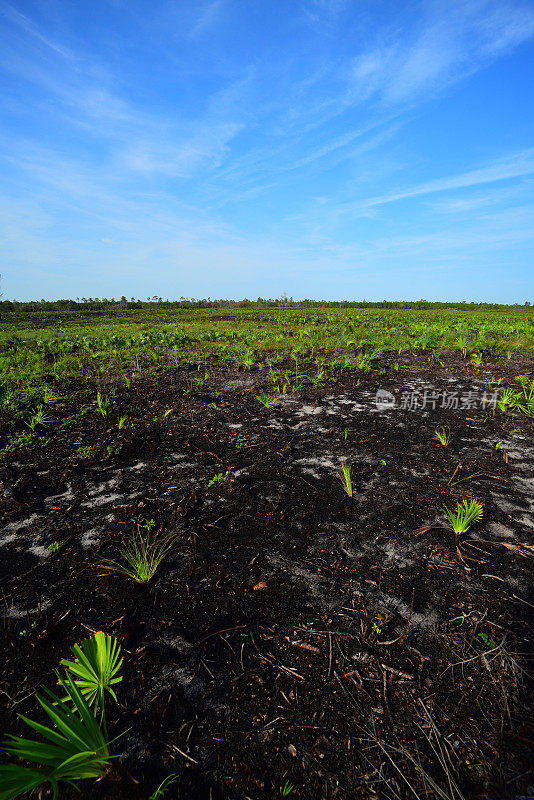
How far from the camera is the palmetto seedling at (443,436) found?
13.0ft

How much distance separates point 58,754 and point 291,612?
116 cm

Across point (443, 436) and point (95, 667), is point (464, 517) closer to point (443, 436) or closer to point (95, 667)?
point (443, 436)

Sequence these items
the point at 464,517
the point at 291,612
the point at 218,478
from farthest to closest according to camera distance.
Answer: the point at 218,478, the point at 464,517, the point at 291,612

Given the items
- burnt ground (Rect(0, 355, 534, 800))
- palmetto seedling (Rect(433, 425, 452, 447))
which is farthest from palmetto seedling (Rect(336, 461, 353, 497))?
palmetto seedling (Rect(433, 425, 452, 447))

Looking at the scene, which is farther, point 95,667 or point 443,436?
point 443,436

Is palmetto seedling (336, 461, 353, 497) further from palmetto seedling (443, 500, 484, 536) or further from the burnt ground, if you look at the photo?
palmetto seedling (443, 500, 484, 536)

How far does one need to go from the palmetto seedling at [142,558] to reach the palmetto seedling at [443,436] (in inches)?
126

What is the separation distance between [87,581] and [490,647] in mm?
2329

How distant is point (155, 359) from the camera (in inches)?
361

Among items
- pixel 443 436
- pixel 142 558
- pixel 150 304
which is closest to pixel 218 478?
pixel 142 558

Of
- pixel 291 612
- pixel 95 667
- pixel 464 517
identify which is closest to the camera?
pixel 95 667

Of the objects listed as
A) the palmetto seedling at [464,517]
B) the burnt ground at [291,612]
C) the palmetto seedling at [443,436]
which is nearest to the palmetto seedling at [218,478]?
the burnt ground at [291,612]

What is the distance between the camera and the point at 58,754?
1.07 m

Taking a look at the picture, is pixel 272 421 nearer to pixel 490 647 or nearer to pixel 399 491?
pixel 399 491
